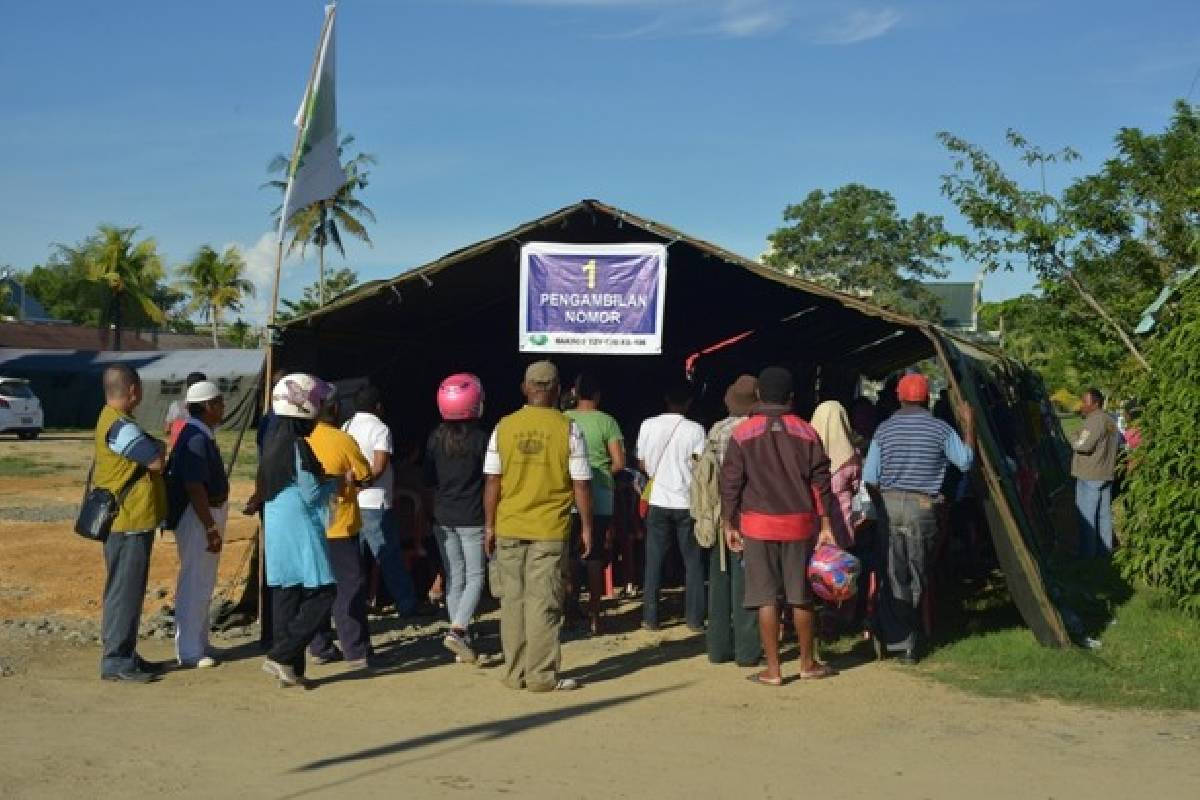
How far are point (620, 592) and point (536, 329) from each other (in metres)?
2.71

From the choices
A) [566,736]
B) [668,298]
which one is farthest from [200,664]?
[668,298]

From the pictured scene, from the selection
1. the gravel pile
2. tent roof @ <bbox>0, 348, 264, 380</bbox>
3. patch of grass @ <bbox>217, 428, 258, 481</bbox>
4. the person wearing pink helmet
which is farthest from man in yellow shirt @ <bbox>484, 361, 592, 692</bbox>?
tent roof @ <bbox>0, 348, 264, 380</bbox>

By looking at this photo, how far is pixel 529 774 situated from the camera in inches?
239

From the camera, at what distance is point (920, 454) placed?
8.66m

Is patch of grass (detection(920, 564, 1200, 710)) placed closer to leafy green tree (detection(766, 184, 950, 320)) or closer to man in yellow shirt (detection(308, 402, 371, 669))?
man in yellow shirt (detection(308, 402, 371, 669))

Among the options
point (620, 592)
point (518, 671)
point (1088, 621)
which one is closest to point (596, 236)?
point (620, 592)

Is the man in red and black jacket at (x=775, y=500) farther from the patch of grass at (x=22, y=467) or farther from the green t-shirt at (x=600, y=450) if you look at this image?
the patch of grass at (x=22, y=467)

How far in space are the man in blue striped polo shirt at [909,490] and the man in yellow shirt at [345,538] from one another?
3.31m

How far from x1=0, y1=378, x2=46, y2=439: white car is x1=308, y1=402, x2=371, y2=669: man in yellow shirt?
29.9 m

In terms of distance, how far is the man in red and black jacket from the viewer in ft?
26.3

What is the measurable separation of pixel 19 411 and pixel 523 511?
31.4 m

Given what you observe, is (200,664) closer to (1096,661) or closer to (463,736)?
(463,736)

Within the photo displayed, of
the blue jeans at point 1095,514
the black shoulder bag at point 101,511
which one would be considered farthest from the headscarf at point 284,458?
the blue jeans at point 1095,514

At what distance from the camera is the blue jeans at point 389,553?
32.7ft
